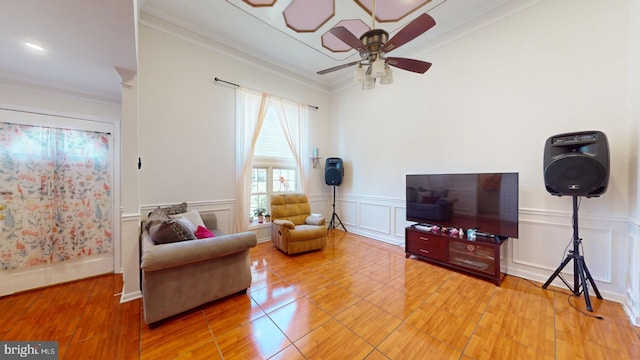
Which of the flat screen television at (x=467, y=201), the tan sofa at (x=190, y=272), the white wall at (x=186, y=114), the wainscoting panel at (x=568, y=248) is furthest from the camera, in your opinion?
the white wall at (x=186, y=114)

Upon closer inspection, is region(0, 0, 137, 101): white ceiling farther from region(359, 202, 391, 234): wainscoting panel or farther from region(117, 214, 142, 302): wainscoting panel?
region(359, 202, 391, 234): wainscoting panel

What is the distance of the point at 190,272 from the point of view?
1936 millimetres

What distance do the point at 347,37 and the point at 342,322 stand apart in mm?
2461

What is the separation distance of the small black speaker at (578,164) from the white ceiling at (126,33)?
185cm

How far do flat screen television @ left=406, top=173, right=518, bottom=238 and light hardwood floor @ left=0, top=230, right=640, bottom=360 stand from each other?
68 cm

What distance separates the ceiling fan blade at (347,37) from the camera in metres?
1.79

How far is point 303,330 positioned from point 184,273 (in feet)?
3.77

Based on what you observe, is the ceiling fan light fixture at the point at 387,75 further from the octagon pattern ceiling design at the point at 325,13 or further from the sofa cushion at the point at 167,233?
the sofa cushion at the point at 167,233

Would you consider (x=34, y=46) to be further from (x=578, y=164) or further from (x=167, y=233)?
(x=578, y=164)

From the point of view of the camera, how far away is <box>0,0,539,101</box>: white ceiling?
1459 mm

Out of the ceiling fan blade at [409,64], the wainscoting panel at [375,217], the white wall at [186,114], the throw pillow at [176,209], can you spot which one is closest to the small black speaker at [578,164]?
the ceiling fan blade at [409,64]

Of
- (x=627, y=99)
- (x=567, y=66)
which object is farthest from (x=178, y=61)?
(x=627, y=99)

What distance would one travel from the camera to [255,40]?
3.53 meters

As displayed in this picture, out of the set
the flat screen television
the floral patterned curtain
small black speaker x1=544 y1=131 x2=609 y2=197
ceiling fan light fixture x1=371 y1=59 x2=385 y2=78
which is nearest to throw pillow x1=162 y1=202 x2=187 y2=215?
the floral patterned curtain
